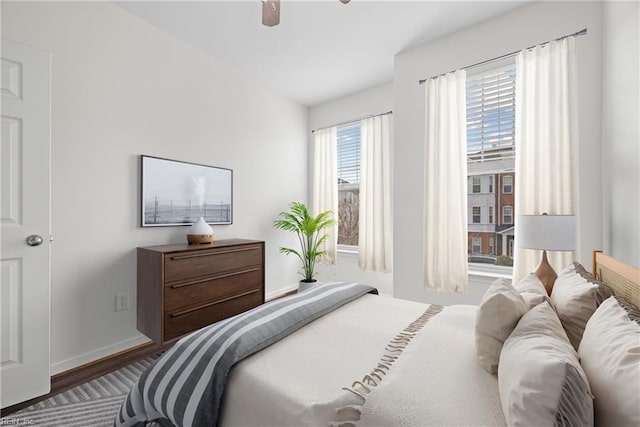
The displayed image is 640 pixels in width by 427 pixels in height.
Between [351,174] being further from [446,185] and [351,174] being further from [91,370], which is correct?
[91,370]

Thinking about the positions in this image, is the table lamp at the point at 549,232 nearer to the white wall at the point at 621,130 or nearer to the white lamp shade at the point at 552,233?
the white lamp shade at the point at 552,233

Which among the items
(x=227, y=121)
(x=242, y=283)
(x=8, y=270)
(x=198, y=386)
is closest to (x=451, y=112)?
(x=227, y=121)

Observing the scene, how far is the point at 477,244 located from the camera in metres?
2.95

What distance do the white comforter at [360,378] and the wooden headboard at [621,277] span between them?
608 millimetres

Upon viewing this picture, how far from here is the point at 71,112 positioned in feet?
7.10

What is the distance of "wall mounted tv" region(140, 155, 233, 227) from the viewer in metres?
2.62

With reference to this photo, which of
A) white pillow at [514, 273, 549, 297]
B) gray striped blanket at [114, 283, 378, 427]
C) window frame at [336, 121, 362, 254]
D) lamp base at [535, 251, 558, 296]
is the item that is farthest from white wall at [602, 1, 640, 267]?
window frame at [336, 121, 362, 254]

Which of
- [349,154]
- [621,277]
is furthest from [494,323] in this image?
[349,154]

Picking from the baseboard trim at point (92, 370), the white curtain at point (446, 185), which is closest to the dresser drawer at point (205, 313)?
the baseboard trim at point (92, 370)

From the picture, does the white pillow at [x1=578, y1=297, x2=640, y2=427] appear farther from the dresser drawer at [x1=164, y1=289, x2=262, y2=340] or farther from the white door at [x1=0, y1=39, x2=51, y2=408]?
the white door at [x1=0, y1=39, x2=51, y2=408]

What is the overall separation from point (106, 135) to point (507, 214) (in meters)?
3.54

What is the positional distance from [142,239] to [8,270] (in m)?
0.93

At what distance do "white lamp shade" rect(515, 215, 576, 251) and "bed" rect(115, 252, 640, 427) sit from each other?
270 millimetres

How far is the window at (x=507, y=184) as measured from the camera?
8.96 ft
